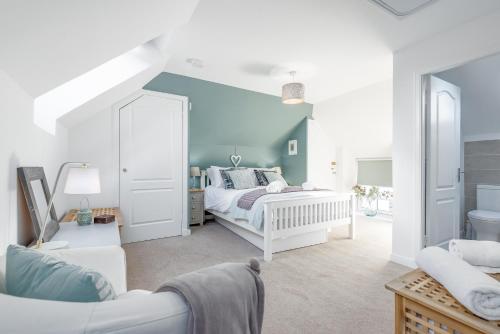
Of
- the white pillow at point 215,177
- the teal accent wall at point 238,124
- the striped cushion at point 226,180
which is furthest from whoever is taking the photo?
the white pillow at point 215,177

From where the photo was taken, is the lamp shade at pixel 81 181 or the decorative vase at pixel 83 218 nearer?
the lamp shade at pixel 81 181

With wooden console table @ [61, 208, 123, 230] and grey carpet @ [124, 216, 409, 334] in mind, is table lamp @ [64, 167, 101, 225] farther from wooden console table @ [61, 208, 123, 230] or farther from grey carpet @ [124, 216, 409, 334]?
grey carpet @ [124, 216, 409, 334]

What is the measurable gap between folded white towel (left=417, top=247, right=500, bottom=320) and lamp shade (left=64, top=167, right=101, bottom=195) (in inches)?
78.4

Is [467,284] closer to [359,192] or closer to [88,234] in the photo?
[88,234]

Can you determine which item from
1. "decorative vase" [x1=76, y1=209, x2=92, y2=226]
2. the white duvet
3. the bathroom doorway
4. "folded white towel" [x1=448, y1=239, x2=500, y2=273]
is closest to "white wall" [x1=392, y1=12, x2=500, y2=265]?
the bathroom doorway

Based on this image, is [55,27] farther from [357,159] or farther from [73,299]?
[357,159]

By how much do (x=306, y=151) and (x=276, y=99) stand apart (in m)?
1.29

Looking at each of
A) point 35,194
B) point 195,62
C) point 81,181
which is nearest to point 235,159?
point 195,62

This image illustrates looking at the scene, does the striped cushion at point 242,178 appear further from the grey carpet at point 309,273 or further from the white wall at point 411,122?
the white wall at point 411,122

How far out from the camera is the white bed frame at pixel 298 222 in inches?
108

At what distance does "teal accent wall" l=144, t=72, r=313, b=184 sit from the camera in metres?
3.80

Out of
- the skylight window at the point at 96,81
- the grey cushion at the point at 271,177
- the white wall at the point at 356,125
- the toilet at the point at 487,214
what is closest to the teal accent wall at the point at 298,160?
the white wall at the point at 356,125

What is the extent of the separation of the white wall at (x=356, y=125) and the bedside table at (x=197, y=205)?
294 centimetres

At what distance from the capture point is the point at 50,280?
67 cm
